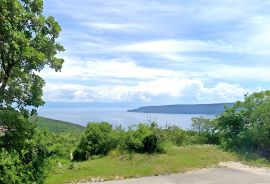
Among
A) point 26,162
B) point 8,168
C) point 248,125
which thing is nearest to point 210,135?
point 248,125

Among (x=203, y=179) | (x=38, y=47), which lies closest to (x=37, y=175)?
(x=38, y=47)

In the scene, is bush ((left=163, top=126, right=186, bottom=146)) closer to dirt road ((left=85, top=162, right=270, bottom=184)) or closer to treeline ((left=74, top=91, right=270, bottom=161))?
treeline ((left=74, top=91, right=270, bottom=161))

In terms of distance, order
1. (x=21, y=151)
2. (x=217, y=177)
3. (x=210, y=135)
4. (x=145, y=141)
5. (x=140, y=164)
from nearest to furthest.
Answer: (x=21, y=151), (x=217, y=177), (x=140, y=164), (x=145, y=141), (x=210, y=135)

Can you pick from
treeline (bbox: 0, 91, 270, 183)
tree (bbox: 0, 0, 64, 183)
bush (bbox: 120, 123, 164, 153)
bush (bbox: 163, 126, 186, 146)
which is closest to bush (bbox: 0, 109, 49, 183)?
tree (bbox: 0, 0, 64, 183)

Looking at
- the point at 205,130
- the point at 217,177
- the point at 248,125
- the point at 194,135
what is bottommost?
the point at 217,177

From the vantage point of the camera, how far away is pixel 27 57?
948 cm

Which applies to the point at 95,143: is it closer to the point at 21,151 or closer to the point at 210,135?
the point at 210,135

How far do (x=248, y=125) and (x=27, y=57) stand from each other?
18.0 metres

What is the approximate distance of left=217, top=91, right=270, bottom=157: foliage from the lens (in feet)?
77.7

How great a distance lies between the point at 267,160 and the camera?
22.0 metres

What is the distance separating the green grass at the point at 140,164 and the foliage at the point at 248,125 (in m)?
2.06

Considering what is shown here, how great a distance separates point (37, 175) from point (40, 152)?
0.57 meters

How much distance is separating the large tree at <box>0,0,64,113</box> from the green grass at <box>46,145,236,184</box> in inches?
250

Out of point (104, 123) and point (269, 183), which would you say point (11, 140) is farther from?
point (104, 123)
